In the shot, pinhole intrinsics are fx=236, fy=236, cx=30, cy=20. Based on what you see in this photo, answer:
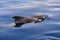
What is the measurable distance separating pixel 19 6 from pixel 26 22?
98.5 inches

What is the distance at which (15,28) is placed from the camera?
201 inches

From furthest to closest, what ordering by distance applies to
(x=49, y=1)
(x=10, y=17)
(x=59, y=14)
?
(x=49, y=1) → (x=59, y=14) → (x=10, y=17)

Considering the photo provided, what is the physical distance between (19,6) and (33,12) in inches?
48.2

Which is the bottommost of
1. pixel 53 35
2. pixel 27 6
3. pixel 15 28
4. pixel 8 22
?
pixel 53 35

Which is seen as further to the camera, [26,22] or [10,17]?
[10,17]

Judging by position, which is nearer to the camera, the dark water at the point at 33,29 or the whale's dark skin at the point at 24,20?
the dark water at the point at 33,29

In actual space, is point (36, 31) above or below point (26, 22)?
below

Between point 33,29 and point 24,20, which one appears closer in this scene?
point 33,29

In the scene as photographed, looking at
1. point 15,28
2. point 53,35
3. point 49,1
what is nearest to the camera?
point 53,35

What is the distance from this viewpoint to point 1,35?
4.79m

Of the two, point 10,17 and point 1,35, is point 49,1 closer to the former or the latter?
point 10,17

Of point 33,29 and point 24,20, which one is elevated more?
point 24,20

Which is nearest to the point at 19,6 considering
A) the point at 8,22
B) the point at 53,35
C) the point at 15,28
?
the point at 8,22

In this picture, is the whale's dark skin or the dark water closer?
the dark water
